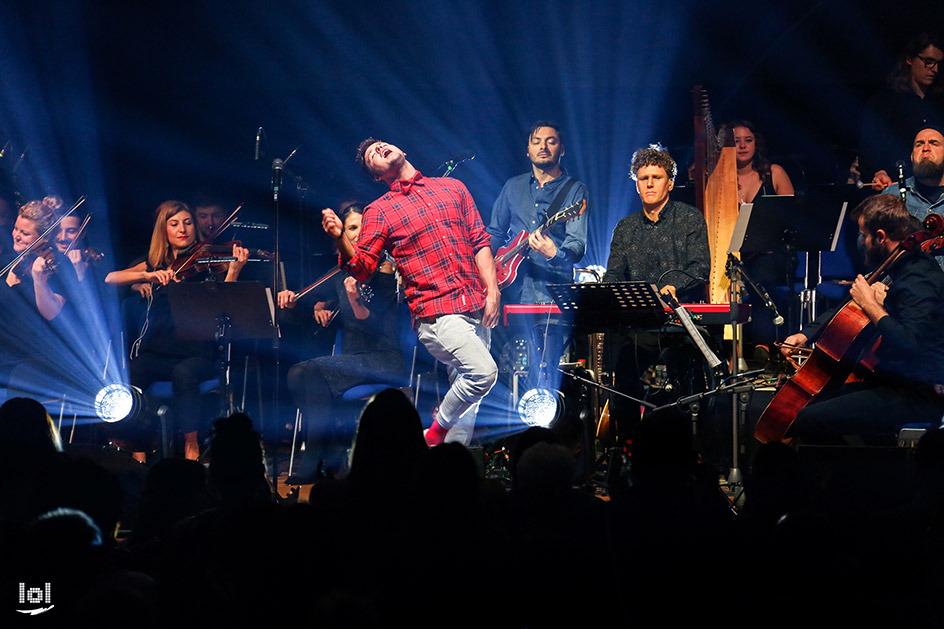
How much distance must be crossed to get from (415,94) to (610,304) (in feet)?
13.7

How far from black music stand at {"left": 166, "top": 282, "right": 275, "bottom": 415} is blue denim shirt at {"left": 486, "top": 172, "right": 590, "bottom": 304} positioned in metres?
1.98

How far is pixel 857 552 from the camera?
8.07 ft

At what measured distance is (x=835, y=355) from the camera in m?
4.88

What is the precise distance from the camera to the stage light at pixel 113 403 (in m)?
6.16

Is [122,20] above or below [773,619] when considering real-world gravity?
above

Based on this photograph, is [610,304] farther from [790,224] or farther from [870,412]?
[790,224]

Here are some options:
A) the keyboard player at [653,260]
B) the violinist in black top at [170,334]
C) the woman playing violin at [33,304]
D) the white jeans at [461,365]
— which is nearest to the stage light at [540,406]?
the white jeans at [461,365]

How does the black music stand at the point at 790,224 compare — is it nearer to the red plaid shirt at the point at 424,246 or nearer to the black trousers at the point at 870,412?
the black trousers at the point at 870,412

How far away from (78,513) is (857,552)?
6.66 feet

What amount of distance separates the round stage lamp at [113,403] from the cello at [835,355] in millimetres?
4190

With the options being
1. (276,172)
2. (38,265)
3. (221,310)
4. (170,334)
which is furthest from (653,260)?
(38,265)

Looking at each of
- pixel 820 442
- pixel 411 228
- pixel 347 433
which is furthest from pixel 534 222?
pixel 820 442

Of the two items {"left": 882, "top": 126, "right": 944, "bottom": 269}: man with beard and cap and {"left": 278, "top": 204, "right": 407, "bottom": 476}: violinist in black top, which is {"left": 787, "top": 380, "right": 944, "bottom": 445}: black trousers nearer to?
{"left": 882, "top": 126, "right": 944, "bottom": 269}: man with beard and cap

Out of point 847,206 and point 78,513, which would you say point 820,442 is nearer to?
point 847,206
